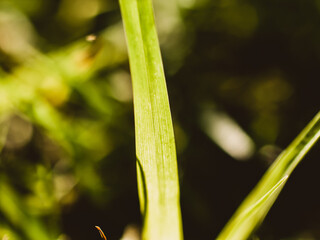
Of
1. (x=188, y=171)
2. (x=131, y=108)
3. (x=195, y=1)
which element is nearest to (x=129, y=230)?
(x=188, y=171)

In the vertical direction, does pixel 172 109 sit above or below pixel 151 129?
below

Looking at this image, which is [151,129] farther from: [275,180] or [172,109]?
[172,109]

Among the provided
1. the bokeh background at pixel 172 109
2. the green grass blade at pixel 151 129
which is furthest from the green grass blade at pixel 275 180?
the bokeh background at pixel 172 109

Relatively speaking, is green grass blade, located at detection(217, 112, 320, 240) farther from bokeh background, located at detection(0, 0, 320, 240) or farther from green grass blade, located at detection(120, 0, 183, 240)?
bokeh background, located at detection(0, 0, 320, 240)

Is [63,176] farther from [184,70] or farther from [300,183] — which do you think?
[300,183]

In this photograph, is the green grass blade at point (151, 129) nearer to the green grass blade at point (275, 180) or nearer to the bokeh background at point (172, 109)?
the green grass blade at point (275, 180)

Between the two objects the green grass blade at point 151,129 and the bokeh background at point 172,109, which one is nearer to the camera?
the green grass blade at point 151,129

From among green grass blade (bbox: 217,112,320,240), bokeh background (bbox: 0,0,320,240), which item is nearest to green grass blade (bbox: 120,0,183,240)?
green grass blade (bbox: 217,112,320,240)

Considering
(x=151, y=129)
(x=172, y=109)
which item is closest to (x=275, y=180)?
(x=151, y=129)
